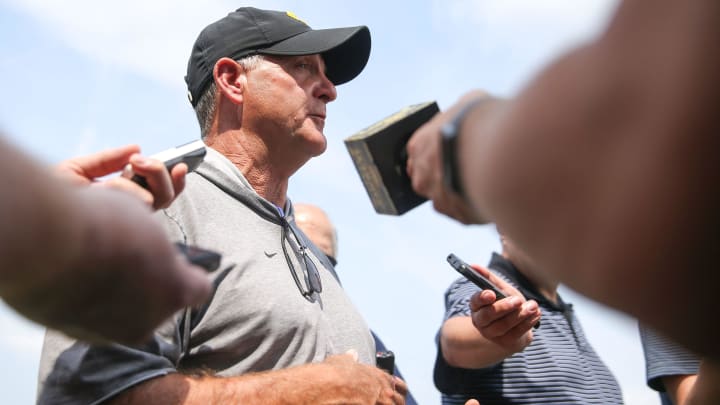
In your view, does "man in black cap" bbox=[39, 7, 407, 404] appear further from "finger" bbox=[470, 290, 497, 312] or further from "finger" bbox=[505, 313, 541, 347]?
"finger" bbox=[505, 313, 541, 347]

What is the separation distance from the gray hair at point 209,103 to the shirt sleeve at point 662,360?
2.11 metres

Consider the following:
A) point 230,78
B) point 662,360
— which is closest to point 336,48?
point 230,78

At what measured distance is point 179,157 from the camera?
1.88 m

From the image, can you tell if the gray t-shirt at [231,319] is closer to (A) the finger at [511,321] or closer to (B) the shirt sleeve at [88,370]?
(B) the shirt sleeve at [88,370]

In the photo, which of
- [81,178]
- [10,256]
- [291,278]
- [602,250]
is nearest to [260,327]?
[291,278]

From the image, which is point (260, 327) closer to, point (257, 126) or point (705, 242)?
point (257, 126)

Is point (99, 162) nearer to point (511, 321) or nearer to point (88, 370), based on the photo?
point (88, 370)

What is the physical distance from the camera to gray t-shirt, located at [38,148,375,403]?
2084 millimetres

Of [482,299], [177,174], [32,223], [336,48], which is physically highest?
[32,223]

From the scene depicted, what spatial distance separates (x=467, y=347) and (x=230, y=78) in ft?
5.48

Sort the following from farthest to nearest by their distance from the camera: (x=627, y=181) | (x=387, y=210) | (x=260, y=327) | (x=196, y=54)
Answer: (x=196, y=54) → (x=260, y=327) → (x=387, y=210) → (x=627, y=181)

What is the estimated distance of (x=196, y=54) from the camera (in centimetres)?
367

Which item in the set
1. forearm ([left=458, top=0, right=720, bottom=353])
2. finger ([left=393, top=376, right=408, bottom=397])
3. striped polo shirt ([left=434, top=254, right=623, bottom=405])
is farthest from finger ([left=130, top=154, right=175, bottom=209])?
striped polo shirt ([left=434, top=254, right=623, bottom=405])

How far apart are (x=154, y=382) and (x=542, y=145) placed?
1469 millimetres
